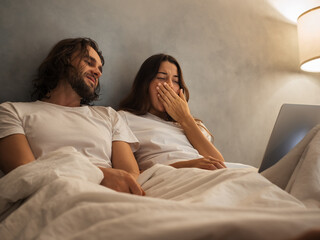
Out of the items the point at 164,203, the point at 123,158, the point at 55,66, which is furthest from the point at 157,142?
the point at 164,203

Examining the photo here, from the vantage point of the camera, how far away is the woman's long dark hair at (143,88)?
→ 4.88 ft

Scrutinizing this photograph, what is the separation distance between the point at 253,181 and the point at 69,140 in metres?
0.70

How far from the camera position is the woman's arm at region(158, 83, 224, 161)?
1364 millimetres

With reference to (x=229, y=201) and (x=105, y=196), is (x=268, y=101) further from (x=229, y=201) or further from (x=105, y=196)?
(x=105, y=196)

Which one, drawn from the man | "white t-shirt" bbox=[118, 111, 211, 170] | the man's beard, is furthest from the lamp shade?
the man's beard

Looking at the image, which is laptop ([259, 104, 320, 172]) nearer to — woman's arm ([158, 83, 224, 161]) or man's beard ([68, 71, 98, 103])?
woman's arm ([158, 83, 224, 161])

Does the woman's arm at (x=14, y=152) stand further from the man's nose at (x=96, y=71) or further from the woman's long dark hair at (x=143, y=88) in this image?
the woman's long dark hair at (x=143, y=88)

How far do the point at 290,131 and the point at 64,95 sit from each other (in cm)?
96

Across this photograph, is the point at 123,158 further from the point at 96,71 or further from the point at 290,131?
the point at 290,131

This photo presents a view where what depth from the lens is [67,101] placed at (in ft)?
4.12

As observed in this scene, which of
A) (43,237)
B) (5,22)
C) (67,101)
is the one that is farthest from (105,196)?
(5,22)

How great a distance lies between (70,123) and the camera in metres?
1.09

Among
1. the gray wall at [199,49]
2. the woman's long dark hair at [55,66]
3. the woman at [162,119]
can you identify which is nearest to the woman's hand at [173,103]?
the woman at [162,119]

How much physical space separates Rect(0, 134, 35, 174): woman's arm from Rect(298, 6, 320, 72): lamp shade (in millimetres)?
1887
